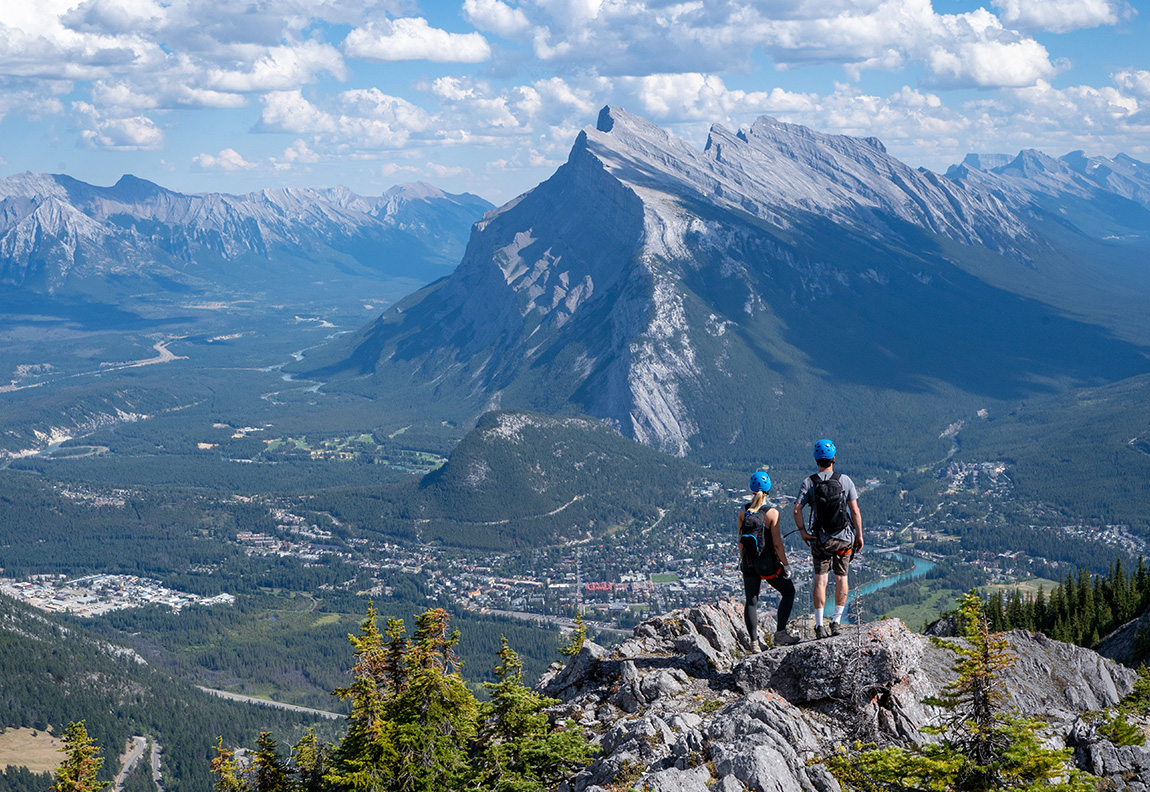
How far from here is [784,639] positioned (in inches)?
1352

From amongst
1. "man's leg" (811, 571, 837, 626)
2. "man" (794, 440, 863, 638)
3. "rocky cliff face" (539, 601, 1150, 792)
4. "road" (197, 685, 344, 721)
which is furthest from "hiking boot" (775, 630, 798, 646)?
"road" (197, 685, 344, 721)

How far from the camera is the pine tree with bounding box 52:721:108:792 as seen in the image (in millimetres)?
47750

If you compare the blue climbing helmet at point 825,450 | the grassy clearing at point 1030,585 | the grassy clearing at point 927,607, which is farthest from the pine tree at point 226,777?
the grassy clearing at point 1030,585

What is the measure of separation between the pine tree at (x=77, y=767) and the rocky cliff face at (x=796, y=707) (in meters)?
26.3

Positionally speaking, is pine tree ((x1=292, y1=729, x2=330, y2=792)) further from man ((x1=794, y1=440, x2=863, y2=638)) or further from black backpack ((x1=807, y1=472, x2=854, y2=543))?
black backpack ((x1=807, y1=472, x2=854, y2=543))

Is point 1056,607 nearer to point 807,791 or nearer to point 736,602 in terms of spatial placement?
point 736,602

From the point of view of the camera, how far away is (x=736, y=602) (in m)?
47.8

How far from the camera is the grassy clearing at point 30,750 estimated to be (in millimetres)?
125500

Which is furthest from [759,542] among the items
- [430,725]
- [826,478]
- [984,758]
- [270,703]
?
[270,703]

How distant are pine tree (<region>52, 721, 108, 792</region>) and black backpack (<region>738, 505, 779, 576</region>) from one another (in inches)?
1404

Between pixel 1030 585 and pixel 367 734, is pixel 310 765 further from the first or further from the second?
pixel 1030 585

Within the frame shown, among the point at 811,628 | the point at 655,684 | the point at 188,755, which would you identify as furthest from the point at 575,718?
the point at 188,755

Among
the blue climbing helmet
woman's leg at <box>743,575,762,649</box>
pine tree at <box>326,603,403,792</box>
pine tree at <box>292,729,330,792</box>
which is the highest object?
the blue climbing helmet

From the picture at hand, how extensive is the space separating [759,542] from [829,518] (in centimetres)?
244
